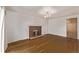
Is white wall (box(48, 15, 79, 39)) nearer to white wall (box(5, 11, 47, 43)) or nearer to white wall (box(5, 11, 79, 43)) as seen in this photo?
white wall (box(5, 11, 79, 43))

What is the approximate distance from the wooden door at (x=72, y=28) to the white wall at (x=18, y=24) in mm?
2403

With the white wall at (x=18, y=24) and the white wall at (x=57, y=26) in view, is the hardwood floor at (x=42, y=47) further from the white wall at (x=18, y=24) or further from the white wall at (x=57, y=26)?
the white wall at (x=57, y=26)

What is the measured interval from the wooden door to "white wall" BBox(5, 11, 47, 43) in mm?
2403

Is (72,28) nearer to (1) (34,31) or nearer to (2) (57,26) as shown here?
(2) (57,26)

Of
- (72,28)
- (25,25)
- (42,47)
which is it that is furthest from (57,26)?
(42,47)

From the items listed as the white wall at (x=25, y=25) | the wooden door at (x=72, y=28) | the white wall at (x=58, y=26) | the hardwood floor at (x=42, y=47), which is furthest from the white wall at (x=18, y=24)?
the wooden door at (x=72, y=28)

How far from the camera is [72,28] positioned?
6.94 m

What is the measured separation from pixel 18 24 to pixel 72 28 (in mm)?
3806

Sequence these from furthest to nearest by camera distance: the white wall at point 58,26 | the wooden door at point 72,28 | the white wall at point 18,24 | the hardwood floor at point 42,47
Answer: the white wall at point 58,26 → the wooden door at point 72,28 → the white wall at point 18,24 → the hardwood floor at point 42,47

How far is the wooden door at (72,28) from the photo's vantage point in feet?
21.9
